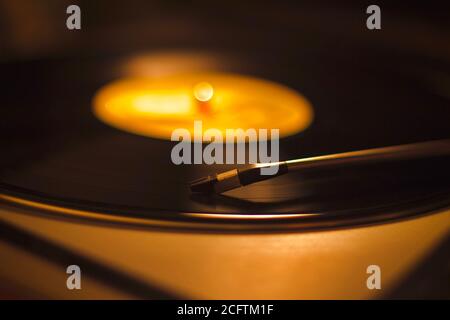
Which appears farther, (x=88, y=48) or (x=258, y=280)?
(x=88, y=48)

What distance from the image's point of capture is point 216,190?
0.55m

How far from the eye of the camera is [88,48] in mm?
1158

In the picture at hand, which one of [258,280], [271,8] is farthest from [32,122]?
[271,8]

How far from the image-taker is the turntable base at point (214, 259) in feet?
1.38

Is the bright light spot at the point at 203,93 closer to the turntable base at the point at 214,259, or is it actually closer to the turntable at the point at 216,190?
the turntable at the point at 216,190

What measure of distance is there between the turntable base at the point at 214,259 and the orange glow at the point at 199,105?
239mm

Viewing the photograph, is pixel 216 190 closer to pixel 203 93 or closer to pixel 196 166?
pixel 196 166

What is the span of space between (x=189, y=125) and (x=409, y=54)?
23.7 inches

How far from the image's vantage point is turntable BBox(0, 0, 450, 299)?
0.44 meters

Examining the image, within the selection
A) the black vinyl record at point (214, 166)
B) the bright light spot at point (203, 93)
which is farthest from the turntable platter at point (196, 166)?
the bright light spot at point (203, 93)

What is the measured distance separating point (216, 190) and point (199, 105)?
259mm
